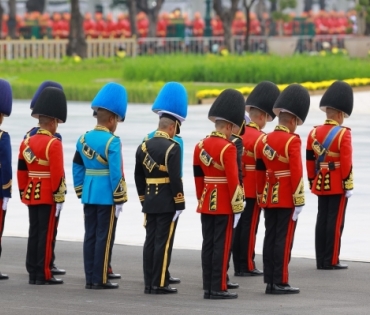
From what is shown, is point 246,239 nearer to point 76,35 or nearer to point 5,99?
point 5,99

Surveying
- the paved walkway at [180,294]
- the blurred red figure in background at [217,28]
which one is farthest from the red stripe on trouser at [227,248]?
the blurred red figure in background at [217,28]

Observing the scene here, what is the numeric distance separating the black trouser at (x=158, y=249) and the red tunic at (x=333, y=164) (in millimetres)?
1671

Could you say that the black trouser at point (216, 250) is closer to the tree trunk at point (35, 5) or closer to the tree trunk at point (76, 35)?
the tree trunk at point (76, 35)

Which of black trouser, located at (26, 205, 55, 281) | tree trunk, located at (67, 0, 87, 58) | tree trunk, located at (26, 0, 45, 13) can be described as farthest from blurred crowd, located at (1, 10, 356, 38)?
black trouser, located at (26, 205, 55, 281)

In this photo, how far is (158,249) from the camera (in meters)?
9.30

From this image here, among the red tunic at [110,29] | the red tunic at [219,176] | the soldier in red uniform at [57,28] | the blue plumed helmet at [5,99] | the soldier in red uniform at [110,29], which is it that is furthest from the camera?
the soldier in red uniform at [57,28]

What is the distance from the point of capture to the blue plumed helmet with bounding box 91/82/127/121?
9.52 meters

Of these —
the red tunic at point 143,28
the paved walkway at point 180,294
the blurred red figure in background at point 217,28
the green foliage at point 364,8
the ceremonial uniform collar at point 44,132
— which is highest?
the ceremonial uniform collar at point 44,132

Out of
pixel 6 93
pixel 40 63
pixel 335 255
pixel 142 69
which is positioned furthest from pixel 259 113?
pixel 40 63

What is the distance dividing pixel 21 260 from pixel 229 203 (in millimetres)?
2447

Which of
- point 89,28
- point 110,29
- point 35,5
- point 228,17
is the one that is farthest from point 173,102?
point 35,5

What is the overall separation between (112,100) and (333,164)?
2026mm

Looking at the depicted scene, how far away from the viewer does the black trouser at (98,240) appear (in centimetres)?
952

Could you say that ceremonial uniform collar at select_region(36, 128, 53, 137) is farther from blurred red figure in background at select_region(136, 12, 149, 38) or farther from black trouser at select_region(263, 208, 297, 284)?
blurred red figure in background at select_region(136, 12, 149, 38)
